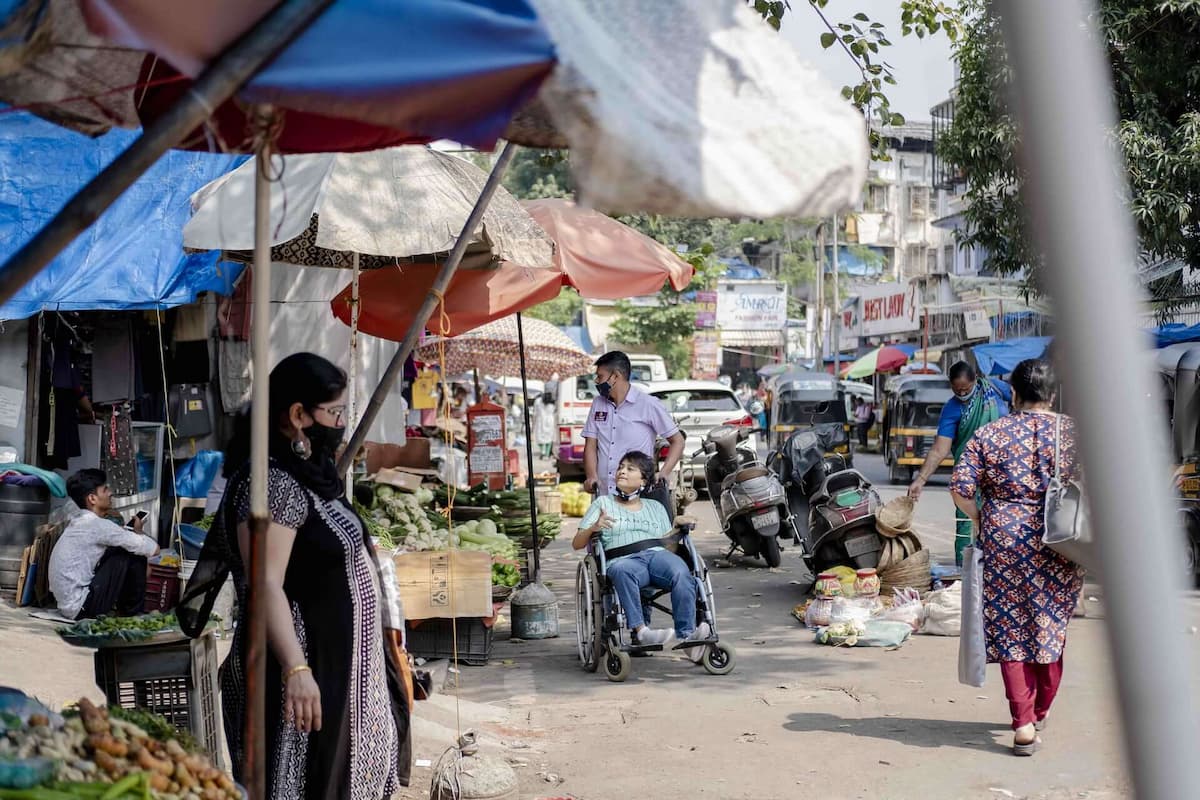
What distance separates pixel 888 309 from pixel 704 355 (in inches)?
243

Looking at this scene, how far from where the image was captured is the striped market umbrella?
3812cm

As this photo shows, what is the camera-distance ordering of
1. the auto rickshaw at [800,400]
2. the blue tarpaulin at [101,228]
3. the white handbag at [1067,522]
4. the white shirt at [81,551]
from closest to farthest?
1. the white handbag at [1067,522]
2. the white shirt at [81,551]
3. the blue tarpaulin at [101,228]
4. the auto rickshaw at [800,400]

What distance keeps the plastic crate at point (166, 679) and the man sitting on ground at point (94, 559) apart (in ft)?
13.1

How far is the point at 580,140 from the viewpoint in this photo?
2.37 meters

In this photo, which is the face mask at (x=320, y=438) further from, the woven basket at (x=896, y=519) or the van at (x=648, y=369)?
the van at (x=648, y=369)

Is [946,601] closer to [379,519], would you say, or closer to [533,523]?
[533,523]

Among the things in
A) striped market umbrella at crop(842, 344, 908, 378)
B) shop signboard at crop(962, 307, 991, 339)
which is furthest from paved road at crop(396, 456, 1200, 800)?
striped market umbrella at crop(842, 344, 908, 378)

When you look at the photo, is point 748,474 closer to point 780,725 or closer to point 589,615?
point 589,615

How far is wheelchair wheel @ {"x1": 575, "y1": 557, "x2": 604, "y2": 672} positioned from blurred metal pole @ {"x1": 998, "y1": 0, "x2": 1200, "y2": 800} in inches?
256

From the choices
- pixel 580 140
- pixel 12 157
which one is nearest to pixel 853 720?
pixel 580 140

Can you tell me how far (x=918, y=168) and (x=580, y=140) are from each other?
59444mm

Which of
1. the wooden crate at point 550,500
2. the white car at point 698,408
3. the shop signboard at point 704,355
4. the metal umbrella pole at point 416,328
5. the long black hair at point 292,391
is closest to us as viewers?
the long black hair at point 292,391

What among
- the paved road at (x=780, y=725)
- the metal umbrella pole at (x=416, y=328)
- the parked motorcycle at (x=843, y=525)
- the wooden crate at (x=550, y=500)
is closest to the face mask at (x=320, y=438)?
the metal umbrella pole at (x=416, y=328)

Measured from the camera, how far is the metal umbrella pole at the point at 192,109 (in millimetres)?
2461
